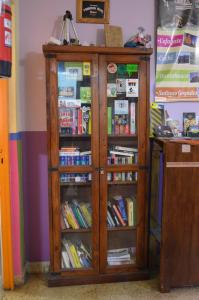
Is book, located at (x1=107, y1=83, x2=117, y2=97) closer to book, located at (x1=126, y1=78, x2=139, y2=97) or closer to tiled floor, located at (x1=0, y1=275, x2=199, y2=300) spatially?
book, located at (x1=126, y1=78, x2=139, y2=97)

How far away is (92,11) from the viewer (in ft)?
8.16

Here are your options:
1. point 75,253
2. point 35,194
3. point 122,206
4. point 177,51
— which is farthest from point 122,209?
point 177,51

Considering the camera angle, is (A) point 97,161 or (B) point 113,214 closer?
(A) point 97,161

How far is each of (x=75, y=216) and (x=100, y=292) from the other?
62 cm

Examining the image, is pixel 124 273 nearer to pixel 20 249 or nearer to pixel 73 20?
pixel 20 249

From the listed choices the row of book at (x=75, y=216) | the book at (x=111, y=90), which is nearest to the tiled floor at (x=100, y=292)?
the row of book at (x=75, y=216)

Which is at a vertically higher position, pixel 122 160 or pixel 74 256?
pixel 122 160

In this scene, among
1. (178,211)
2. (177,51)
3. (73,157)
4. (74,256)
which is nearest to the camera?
(178,211)

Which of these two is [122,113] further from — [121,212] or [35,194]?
[35,194]

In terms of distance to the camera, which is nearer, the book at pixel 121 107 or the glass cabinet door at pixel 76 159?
the glass cabinet door at pixel 76 159

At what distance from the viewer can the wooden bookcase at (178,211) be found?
7.16ft

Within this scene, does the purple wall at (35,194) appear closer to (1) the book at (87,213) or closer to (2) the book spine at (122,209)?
(1) the book at (87,213)

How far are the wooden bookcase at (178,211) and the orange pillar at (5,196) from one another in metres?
1.18

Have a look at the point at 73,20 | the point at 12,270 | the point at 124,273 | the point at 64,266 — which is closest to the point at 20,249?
the point at 12,270
